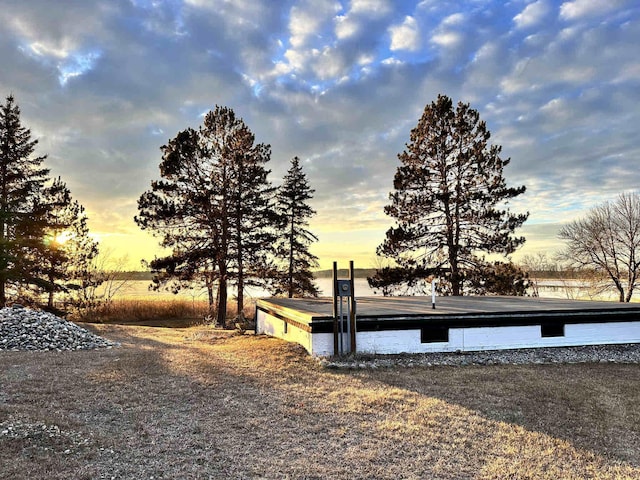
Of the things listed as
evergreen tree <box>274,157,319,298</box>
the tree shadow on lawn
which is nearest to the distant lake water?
evergreen tree <box>274,157,319,298</box>

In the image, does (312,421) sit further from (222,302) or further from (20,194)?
(20,194)

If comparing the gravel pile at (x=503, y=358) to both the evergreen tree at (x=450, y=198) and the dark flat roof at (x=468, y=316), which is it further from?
the evergreen tree at (x=450, y=198)

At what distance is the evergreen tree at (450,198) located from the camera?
15.9 m

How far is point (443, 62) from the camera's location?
40.2 feet

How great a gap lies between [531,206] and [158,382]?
15.4m

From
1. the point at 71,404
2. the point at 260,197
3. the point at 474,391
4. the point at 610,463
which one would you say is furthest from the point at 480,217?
the point at 71,404

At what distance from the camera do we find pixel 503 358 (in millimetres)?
8078

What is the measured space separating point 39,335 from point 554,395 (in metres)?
11.7

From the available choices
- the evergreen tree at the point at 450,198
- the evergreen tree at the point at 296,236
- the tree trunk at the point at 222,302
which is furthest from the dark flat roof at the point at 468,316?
the evergreen tree at the point at 296,236

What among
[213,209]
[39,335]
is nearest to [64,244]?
[213,209]

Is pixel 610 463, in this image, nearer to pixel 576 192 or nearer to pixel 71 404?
pixel 71 404

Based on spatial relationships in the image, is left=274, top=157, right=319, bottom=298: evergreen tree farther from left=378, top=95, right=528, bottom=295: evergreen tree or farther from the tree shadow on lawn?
the tree shadow on lawn

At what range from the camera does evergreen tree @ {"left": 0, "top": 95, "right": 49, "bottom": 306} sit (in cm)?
1608

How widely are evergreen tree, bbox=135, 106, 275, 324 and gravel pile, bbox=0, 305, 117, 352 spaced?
5.54 m
